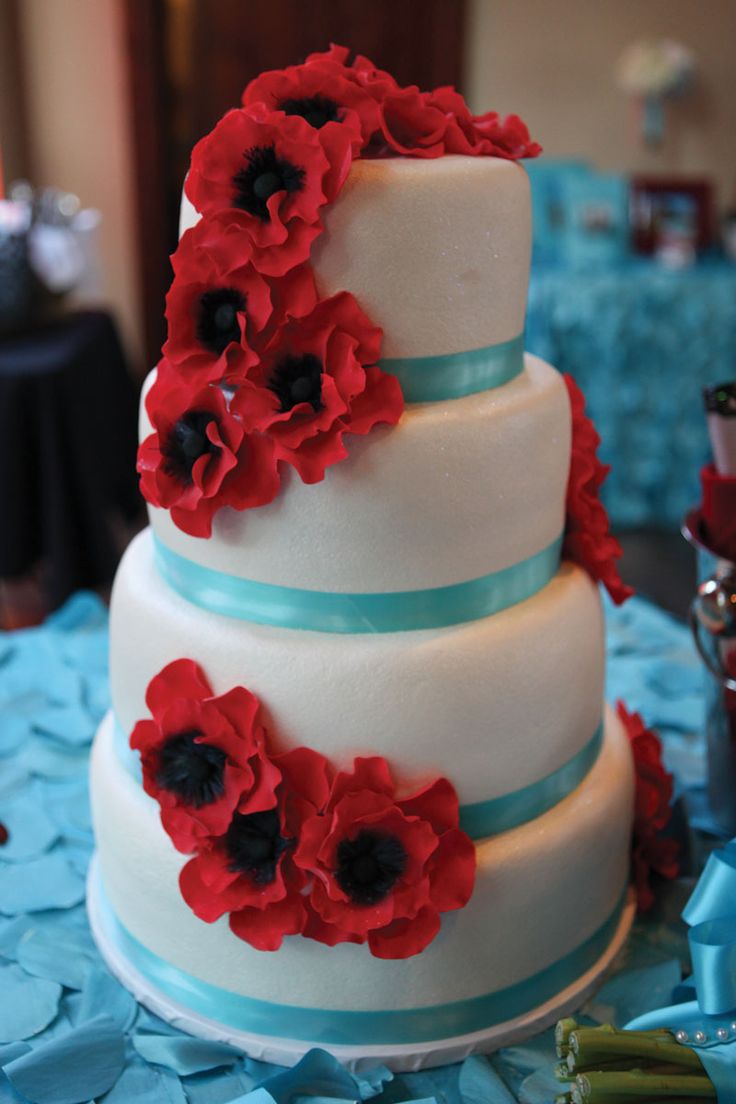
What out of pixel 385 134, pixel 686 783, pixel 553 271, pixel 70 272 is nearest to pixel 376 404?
pixel 385 134

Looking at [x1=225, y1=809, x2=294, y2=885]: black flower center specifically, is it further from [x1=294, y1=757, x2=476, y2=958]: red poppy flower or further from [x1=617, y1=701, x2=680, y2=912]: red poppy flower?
[x1=617, y1=701, x2=680, y2=912]: red poppy flower

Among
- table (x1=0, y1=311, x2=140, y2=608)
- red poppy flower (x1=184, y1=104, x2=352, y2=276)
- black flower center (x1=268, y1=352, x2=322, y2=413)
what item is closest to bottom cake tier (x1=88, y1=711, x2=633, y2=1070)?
black flower center (x1=268, y1=352, x2=322, y2=413)

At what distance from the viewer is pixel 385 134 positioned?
985 mm

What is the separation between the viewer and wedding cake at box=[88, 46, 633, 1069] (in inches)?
37.4

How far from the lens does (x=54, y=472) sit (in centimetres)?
298

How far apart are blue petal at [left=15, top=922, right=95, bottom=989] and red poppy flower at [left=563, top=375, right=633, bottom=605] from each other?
67 cm

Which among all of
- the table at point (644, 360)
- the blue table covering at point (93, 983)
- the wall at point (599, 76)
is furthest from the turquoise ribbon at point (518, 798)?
the wall at point (599, 76)

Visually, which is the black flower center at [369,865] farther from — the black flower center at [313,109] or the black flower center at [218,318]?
the black flower center at [313,109]

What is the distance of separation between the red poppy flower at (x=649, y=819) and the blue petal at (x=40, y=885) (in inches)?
25.3

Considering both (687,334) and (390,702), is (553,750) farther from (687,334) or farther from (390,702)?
(687,334)

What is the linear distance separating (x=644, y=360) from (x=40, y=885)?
2837 millimetres

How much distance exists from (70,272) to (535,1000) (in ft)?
9.46

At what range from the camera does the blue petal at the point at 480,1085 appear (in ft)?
3.35

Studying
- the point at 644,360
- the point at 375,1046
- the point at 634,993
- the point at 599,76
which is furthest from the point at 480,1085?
the point at 599,76
